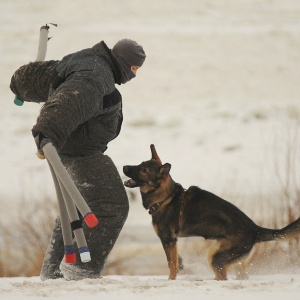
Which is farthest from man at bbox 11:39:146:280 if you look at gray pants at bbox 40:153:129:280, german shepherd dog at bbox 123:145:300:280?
german shepherd dog at bbox 123:145:300:280

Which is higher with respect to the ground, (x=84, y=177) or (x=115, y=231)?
(x=84, y=177)

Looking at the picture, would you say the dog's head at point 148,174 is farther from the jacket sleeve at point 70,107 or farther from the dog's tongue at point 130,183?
the jacket sleeve at point 70,107

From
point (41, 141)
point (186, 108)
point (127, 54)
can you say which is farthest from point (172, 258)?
point (186, 108)

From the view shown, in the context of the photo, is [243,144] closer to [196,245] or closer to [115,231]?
[196,245]

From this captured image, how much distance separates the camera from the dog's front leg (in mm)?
5520

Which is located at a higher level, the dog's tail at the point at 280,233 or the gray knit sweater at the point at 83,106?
the gray knit sweater at the point at 83,106

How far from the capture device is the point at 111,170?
4.53 m

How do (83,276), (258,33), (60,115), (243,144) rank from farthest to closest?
1. (258,33)
2. (243,144)
3. (83,276)
4. (60,115)

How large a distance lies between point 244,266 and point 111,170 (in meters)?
1.60

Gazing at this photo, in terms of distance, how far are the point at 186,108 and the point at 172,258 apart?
1296 centimetres

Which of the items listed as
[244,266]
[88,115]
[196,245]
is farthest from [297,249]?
[88,115]

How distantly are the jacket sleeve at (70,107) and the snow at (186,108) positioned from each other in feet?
2.28

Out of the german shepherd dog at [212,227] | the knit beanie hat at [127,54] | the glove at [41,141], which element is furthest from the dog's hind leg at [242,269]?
the glove at [41,141]

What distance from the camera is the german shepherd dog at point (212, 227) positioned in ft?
17.8
